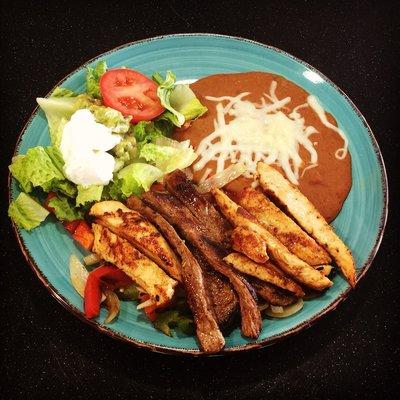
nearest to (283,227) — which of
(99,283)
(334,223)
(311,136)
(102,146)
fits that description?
(334,223)

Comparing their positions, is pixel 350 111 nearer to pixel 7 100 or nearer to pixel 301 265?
pixel 301 265

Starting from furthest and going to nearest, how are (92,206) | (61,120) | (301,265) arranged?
(61,120) < (92,206) < (301,265)

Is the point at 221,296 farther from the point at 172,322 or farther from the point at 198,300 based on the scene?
the point at 172,322

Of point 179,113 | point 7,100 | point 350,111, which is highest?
point 350,111

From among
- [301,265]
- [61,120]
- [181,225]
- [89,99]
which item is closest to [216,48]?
[89,99]

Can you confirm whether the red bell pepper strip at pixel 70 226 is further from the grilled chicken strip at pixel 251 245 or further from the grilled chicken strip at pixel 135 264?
the grilled chicken strip at pixel 251 245

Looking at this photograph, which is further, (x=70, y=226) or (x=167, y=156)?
(x=167, y=156)

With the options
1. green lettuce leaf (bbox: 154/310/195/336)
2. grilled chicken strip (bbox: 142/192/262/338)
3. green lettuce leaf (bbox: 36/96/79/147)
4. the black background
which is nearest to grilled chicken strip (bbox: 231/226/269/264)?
grilled chicken strip (bbox: 142/192/262/338)
